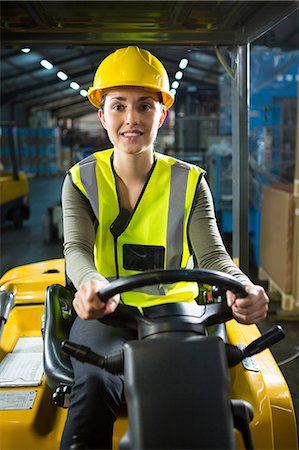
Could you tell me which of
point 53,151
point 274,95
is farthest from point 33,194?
point 274,95

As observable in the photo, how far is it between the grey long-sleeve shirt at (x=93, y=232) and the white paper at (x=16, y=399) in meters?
0.49

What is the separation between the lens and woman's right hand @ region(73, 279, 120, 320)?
1.34m

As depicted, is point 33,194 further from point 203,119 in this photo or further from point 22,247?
point 22,247

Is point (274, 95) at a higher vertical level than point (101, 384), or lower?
higher

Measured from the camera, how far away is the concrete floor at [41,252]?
331 cm

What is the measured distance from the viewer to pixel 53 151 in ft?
60.8

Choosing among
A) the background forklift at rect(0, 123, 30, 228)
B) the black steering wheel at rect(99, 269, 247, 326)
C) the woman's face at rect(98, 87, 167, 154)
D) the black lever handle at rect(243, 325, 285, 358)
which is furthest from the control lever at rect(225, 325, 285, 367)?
the background forklift at rect(0, 123, 30, 228)

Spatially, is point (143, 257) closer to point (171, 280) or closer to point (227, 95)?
point (171, 280)

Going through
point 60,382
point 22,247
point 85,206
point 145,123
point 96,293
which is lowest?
point 22,247

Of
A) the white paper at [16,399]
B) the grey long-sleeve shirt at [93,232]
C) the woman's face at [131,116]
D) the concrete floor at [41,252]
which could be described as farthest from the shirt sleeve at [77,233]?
the concrete floor at [41,252]

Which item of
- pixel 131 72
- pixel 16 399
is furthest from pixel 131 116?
pixel 16 399

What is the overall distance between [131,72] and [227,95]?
611cm

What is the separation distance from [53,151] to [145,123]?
17289 mm

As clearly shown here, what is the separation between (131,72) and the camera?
170 cm
